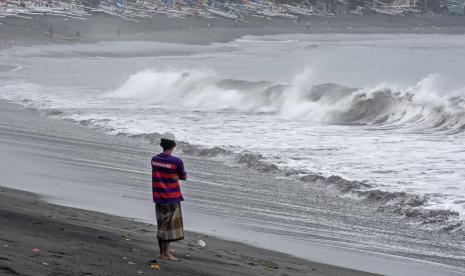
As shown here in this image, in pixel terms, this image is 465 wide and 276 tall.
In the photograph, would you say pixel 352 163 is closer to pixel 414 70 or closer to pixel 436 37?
pixel 414 70

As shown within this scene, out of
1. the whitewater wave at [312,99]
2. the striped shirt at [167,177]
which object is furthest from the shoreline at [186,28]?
the striped shirt at [167,177]

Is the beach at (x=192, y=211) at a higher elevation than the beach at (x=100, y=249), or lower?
lower

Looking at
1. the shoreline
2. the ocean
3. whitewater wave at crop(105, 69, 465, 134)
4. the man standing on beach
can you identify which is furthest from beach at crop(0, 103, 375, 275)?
the shoreline

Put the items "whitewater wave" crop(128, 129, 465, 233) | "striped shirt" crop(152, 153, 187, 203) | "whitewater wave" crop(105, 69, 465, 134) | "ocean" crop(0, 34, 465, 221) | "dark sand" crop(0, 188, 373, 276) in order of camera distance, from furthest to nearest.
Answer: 1. "whitewater wave" crop(105, 69, 465, 134)
2. "ocean" crop(0, 34, 465, 221)
3. "whitewater wave" crop(128, 129, 465, 233)
4. "striped shirt" crop(152, 153, 187, 203)
5. "dark sand" crop(0, 188, 373, 276)

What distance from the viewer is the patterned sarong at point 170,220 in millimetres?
9297

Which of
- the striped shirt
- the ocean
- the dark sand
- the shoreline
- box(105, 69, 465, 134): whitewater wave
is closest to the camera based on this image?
the dark sand

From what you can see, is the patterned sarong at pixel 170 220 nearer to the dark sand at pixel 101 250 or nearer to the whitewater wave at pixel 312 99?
the dark sand at pixel 101 250

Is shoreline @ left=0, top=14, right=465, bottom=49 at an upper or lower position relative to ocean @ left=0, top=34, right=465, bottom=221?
lower

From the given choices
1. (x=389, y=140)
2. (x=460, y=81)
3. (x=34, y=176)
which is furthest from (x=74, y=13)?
(x=34, y=176)

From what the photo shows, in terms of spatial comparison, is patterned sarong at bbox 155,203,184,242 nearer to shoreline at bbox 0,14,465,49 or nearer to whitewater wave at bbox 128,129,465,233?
whitewater wave at bbox 128,129,465,233

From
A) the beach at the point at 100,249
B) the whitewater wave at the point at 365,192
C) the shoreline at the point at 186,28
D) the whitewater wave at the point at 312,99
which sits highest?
the beach at the point at 100,249

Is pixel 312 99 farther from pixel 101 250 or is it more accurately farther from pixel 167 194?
pixel 101 250

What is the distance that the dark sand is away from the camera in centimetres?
816

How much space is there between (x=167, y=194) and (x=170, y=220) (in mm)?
267
